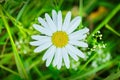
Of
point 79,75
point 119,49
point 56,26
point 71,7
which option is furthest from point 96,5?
point 56,26

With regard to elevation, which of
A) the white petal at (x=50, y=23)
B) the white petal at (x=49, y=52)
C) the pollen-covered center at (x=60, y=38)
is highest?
the white petal at (x=50, y=23)

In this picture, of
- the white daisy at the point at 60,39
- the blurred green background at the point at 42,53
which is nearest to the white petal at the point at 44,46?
the white daisy at the point at 60,39

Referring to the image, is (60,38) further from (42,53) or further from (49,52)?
(42,53)

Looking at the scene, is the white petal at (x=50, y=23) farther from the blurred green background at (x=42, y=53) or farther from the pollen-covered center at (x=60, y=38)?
the blurred green background at (x=42, y=53)

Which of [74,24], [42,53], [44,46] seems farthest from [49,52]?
[42,53]

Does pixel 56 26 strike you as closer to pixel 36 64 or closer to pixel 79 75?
Answer: pixel 79 75

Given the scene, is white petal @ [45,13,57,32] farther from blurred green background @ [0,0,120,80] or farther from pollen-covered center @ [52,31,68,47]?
blurred green background @ [0,0,120,80]
